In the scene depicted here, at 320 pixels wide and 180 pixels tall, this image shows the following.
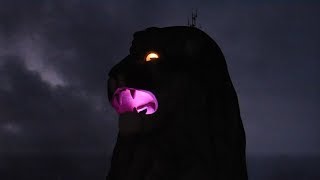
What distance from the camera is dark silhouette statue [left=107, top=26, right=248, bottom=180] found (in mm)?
5652

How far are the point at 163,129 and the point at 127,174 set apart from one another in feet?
2.08

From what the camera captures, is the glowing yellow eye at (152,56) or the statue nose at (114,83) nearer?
the statue nose at (114,83)

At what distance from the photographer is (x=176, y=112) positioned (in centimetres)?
→ 578

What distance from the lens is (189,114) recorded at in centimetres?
576

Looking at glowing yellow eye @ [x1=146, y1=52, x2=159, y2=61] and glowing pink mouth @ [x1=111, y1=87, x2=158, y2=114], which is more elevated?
glowing yellow eye @ [x1=146, y1=52, x2=159, y2=61]

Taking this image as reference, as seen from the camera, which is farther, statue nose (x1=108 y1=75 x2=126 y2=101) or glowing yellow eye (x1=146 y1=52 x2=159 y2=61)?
glowing yellow eye (x1=146 y1=52 x2=159 y2=61)

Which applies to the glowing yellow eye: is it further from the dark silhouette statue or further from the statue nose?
the statue nose

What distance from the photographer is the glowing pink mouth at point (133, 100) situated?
18.6ft

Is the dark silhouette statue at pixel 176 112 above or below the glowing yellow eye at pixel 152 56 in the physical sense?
below

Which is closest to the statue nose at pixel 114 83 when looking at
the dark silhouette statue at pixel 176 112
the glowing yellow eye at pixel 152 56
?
the dark silhouette statue at pixel 176 112

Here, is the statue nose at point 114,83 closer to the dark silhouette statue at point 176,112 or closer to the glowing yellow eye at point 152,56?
the dark silhouette statue at point 176,112

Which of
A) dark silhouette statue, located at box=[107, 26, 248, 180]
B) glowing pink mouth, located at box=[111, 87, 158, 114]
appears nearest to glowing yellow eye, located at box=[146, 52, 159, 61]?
dark silhouette statue, located at box=[107, 26, 248, 180]

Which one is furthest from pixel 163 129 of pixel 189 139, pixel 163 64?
pixel 163 64

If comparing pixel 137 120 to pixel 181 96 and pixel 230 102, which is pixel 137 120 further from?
pixel 230 102
